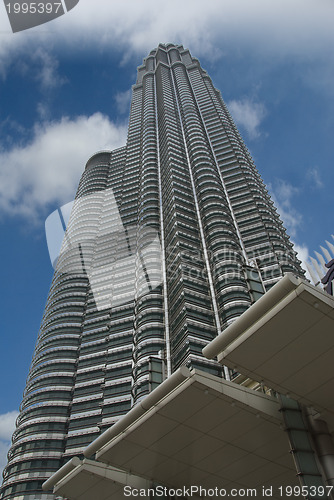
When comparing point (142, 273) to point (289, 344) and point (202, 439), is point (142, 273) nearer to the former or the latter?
point (202, 439)

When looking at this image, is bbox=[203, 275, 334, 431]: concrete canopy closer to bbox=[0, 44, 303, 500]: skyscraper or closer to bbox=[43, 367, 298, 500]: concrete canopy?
bbox=[43, 367, 298, 500]: concrete canopy

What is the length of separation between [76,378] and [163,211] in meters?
39.4

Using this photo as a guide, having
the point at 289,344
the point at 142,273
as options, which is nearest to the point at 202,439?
the point at 289,344

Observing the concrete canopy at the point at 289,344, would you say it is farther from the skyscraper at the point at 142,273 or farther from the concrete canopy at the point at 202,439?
the skyscraper at the point at 142,273

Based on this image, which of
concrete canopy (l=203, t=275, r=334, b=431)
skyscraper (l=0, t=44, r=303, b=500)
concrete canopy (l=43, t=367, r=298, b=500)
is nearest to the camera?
concrete canopy (l=203, t=275, r=334, b=431)

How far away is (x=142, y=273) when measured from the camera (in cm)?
7788

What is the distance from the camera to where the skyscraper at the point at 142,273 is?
215ft

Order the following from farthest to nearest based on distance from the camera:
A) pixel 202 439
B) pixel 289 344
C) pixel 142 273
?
1. pixel 142 273
2. pixel 202 439
3. pixel 289 344

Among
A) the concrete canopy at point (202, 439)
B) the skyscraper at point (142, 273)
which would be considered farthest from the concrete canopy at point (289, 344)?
the skyscraper at point (142, 273)

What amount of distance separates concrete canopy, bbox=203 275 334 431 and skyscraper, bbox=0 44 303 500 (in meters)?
29.6

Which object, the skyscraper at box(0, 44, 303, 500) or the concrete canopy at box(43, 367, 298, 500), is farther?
the skyscraper at box(0, 44, 303, 500)

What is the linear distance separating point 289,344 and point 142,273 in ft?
214

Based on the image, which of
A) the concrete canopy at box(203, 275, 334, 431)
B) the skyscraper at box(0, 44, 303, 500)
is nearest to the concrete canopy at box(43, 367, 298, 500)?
the concrete canopy at box(203, 275, 334, 431)

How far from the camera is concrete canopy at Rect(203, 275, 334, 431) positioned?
12.7 metres
